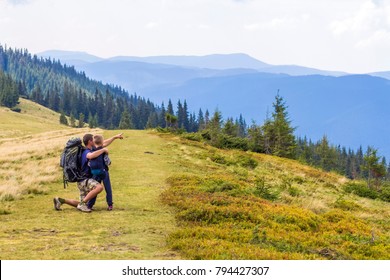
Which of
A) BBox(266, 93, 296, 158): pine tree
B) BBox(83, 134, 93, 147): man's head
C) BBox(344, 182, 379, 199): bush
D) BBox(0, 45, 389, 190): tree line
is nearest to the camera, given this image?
BBox(83, 134, 93, 147): man's head

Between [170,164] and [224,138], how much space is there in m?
33.2

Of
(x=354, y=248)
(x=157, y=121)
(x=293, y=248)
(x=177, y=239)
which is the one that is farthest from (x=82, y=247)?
(x=157, y=121)

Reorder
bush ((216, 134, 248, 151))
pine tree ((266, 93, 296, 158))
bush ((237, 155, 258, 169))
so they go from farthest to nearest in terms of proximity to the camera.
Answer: pine tree ((266, 93, 296, 158)), bush ((216, 134, 248, 151)), bush ((237, 155, 258, 169))

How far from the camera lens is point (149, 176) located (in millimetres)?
20766

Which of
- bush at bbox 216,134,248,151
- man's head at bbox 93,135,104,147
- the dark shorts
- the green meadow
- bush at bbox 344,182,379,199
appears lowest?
bush at bbox 344,182,379,199

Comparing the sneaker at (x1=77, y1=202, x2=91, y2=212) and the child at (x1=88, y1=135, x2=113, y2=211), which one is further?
the sneaker at (x1=77, y1=202, x2=91, y2=212)

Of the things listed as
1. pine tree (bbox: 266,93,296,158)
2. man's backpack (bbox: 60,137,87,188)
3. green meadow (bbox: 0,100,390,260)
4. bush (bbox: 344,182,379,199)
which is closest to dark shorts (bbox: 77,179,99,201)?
man's backpack (bbox: 60,137,87,188)

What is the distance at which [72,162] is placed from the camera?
12.4 meters

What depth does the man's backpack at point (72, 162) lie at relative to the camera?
12.3 metres

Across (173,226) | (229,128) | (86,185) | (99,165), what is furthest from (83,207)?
(229,128)

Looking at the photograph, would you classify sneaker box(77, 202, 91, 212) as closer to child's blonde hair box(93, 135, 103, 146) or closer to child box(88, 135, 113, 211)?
child box(88, 135, 113, 211)

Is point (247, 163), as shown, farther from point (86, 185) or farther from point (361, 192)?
point (86, 185)

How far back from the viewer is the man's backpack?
12.3m
